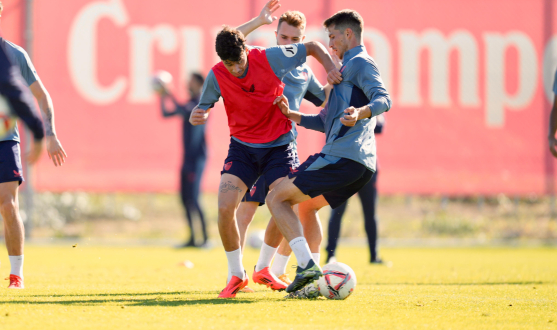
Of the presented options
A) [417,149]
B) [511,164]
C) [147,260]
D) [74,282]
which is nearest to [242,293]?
[74,282]

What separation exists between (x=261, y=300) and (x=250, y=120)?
4.21 ft

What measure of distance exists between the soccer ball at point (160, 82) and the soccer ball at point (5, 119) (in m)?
5.59

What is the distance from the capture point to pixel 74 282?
231 inches

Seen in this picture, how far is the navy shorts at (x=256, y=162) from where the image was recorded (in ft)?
15.8

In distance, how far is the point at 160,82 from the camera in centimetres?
1090

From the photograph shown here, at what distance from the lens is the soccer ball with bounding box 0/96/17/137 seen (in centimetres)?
517

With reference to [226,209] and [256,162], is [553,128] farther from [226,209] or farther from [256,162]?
[226,209]

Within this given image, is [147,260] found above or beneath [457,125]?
beneath

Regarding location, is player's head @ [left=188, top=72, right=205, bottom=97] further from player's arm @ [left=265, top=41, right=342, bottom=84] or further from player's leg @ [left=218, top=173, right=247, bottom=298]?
player's leg @ [left=218, top=173, right=247, bottom=298]

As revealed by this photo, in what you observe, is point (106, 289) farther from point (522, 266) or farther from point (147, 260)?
point (522, 266)

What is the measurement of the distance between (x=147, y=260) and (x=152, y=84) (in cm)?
342

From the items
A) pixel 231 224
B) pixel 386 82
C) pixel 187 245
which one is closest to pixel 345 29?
pixel 231 224

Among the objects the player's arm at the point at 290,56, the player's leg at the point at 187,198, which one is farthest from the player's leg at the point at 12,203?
the player's leg at the point at 187,198

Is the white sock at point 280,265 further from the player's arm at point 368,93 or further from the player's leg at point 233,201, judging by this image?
the player's arm at point 368,93
